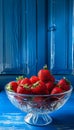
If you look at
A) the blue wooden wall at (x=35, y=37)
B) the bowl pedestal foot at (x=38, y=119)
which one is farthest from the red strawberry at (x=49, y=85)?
the blue wooden wall at (x=35, y=37)

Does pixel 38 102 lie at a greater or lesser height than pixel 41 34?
lesser

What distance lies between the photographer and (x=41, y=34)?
6.81 ft

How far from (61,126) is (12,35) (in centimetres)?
104

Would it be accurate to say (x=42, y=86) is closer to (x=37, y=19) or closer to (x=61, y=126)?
(x=61, y=126)

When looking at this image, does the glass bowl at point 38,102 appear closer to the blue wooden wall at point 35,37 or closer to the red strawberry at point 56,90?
the red strawberry at point 56,90

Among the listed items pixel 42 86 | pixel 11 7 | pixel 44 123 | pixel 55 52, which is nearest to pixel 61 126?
pixel 44 123

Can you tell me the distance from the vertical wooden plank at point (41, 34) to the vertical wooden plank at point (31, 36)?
0.03m

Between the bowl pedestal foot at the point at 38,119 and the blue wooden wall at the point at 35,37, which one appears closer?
the bowl pedestal foot at the point at 38,119

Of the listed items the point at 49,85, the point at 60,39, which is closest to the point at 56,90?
the point at 49,85

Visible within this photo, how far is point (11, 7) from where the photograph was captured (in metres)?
2.04

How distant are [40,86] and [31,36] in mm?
969

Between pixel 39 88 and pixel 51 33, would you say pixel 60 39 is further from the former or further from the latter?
pixel 39 88

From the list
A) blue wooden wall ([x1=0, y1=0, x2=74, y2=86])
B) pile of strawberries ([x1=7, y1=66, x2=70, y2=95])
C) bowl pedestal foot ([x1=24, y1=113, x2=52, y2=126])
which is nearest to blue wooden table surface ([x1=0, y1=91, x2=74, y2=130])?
bowl pedestal foot ([x1=24, y1=113, x2=52, y2=126])

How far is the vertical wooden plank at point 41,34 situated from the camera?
2047 millimetres
